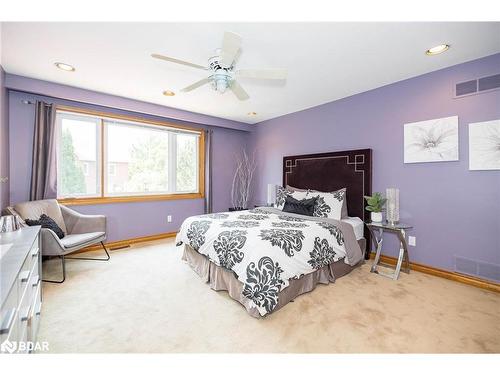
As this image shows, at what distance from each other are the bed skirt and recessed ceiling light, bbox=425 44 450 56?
240 cm

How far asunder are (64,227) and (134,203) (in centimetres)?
109

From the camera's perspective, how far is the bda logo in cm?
93

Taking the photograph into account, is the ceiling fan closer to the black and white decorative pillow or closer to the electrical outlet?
the black and white decorative pillow

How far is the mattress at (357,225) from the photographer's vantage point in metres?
3.07

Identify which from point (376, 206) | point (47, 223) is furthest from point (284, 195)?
point (47, 223)

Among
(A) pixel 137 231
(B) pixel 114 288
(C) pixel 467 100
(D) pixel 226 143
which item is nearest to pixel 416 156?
(C) pixel 467 100

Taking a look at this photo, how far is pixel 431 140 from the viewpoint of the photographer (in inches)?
111

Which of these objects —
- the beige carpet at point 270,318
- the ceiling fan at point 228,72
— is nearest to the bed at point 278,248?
the beige carpet at point 270,318

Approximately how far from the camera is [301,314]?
1969 millimetres

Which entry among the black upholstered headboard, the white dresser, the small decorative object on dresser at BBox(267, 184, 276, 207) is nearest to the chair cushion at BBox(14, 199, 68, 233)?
the white dresser

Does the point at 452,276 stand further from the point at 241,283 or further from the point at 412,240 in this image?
the point at 241,283

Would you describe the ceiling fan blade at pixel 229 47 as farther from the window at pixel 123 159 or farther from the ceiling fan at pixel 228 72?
the window at pixel 123 159

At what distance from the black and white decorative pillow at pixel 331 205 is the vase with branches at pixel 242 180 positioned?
2.20 m
